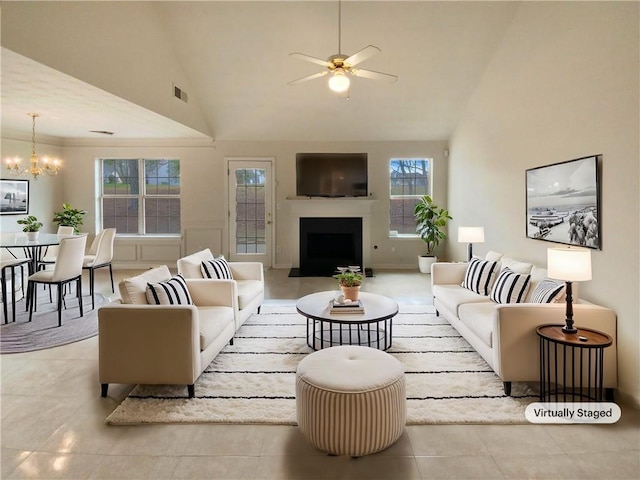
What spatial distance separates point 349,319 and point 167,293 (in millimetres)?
1479

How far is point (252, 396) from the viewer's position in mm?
2652

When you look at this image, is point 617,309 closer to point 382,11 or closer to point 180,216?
point 382,11

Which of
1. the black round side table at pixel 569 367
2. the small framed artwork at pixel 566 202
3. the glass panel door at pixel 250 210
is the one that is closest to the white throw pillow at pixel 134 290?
the black round side table at pixel 569 367

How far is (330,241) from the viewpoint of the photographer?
771 cm

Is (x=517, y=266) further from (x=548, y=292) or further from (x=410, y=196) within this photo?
(x=410, y=196)

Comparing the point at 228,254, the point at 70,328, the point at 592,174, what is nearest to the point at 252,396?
the point at 70,328

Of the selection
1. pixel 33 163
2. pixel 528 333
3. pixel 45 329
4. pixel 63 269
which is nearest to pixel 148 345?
pixel 45 329

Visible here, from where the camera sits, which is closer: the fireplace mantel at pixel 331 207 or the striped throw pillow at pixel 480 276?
the striped throw pillow at pixel 480 276

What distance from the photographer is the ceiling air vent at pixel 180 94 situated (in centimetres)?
557

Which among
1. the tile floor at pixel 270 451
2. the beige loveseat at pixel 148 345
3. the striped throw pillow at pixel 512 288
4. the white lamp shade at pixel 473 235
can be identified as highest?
the white lamp shade at pixel 473 235

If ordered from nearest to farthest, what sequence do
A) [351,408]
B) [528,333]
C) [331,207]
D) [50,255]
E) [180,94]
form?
[351,408] < [528,333] < [180,94] < [50,255] < [331,207]

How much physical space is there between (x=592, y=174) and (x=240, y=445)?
325 cm

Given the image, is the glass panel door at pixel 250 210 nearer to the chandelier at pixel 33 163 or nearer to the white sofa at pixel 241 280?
the chandelier at pixel 33 163

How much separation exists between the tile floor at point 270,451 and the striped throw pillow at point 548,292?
825 millimetres
